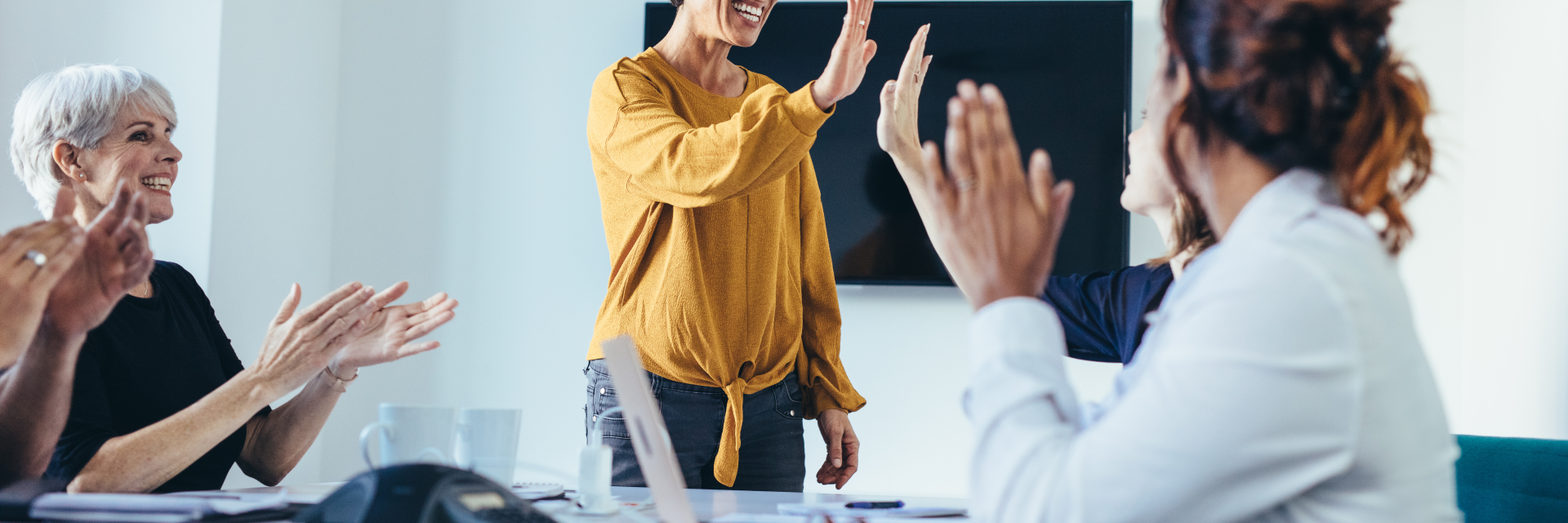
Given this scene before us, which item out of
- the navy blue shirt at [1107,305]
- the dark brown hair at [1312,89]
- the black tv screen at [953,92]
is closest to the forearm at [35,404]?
the dark brown hair at [1312,89]

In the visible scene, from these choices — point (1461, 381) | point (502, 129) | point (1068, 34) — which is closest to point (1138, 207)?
point (1068, 34)

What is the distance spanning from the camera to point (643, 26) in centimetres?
295

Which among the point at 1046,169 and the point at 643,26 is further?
the point at 643,26

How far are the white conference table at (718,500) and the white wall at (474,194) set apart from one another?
4.70 ft

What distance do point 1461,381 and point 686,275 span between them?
2.09 meters

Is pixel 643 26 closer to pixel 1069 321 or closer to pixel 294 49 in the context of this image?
pixel 294 49

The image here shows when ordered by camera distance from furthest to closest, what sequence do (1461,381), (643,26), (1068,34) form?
(643,26), (1068,34), (1461,381)

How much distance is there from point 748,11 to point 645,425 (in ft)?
3.34

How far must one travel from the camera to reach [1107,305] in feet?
5.94

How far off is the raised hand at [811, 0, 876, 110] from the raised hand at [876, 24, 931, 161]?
71mm

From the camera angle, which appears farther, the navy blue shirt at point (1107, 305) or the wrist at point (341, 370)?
the navy blue shirt at point (1107, 305)

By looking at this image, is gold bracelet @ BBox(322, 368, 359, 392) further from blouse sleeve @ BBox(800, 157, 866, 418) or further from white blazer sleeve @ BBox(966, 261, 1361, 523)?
white blazer sleeve @ BBox(966, 261, 1361, 523)

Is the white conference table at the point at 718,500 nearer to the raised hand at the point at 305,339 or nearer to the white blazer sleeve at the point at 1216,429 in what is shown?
the raised hand at the point at 305,339

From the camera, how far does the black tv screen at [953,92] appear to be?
8.98 feet
